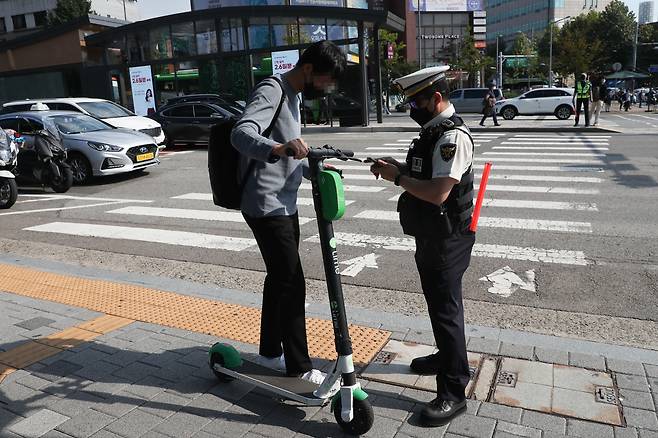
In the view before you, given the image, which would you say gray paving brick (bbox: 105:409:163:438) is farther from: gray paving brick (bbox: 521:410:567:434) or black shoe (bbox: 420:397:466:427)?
gray paving brick (bbox: 521:410:567:434)

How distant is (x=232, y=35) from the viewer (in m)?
25.0

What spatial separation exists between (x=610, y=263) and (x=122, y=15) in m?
81.5

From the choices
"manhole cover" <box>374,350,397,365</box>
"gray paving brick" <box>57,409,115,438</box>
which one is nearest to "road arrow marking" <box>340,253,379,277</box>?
"manhole cover" <box>374,350,397,365</box>

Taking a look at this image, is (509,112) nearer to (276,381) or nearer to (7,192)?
(7,192)

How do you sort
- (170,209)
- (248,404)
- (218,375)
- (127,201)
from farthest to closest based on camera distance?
(127,201) → (170,209) → (218,375) → (248,404)

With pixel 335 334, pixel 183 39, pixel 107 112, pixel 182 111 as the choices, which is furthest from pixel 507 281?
pixel 183 39

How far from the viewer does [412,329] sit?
4.16m

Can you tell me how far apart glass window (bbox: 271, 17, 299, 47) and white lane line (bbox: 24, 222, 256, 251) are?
58.4ft

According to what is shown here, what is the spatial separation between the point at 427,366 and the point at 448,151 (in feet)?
4.65

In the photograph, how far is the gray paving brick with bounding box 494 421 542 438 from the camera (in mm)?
2826

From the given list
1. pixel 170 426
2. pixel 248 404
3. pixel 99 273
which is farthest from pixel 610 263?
pixel 99 273

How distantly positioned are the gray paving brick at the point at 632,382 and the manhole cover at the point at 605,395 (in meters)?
0.10

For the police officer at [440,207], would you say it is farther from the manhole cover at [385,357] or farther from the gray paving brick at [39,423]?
the gray paving brick at [39,423]

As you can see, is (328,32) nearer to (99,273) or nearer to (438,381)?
(99,273)
